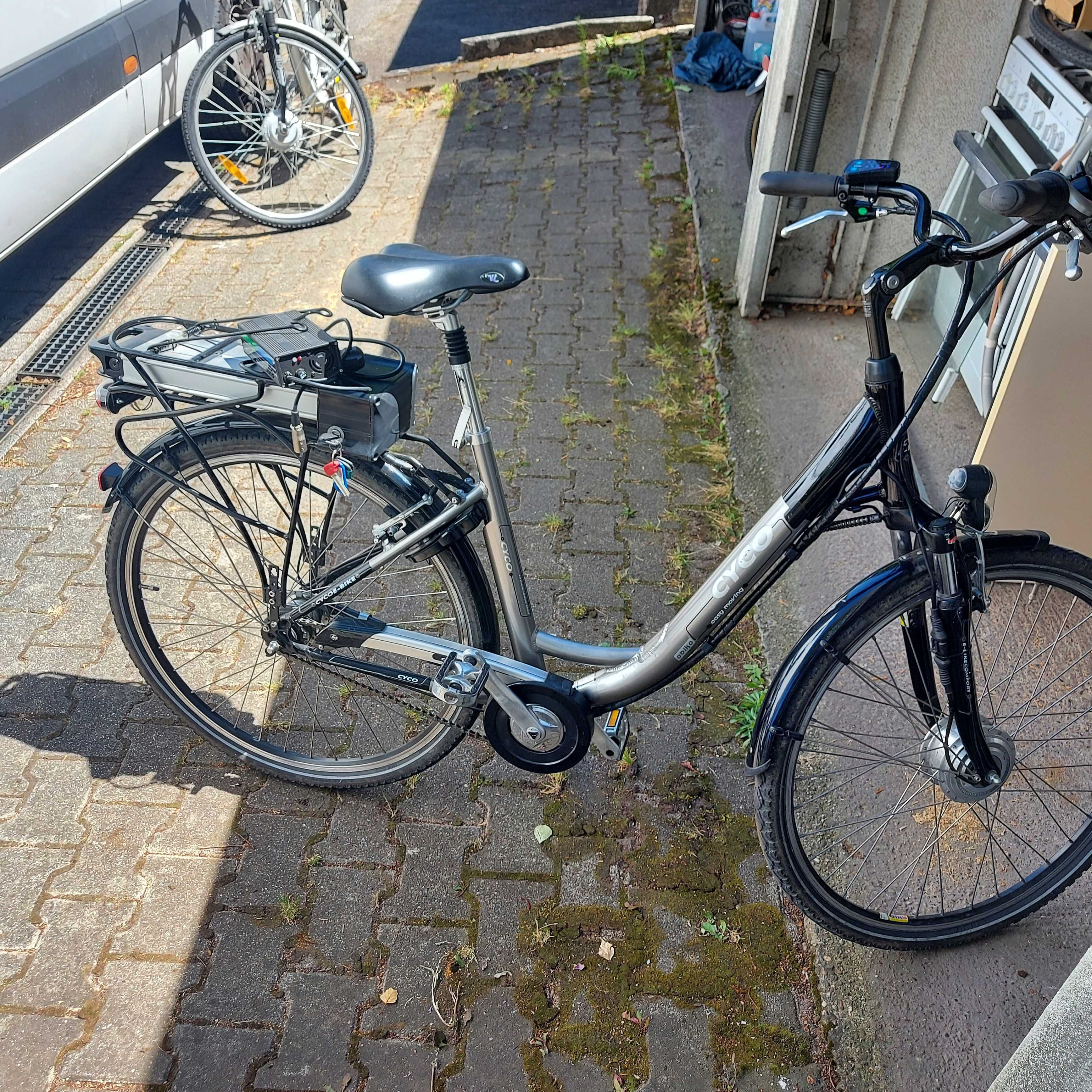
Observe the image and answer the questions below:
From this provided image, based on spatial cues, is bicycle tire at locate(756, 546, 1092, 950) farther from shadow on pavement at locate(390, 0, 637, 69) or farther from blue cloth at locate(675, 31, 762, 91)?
shadow on pavement at locate(390, 0, 637, 69)

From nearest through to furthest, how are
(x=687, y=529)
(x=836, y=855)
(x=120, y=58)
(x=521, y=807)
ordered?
(x=836, y=855)
(x=521, y=807)
(x=687, y=529)
(x=120, y=58)

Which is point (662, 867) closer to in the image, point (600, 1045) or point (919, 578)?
point (600, 1045)

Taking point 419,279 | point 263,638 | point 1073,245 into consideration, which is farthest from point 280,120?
point 1073,245

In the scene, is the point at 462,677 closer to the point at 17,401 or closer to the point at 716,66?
the point at 17,401

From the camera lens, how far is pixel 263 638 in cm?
248

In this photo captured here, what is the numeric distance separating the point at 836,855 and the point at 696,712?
23.0 inches


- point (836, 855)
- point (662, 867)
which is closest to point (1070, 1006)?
point (836, 855)

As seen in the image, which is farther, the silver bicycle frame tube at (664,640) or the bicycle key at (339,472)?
the bicycle key at (339,472)

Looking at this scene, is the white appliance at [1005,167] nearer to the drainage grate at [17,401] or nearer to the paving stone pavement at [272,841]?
the paving stone pavement at [272,841]

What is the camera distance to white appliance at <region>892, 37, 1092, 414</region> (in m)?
2.82

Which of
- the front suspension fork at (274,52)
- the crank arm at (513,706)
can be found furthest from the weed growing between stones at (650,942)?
the front suspension fork at (274,52)

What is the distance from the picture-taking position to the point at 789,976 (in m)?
2.22

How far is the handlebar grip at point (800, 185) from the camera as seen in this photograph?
167cm

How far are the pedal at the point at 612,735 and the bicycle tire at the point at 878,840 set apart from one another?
41 centimetres
